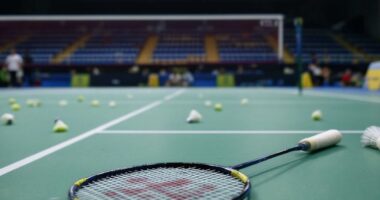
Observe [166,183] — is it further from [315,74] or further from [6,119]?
[315,74]

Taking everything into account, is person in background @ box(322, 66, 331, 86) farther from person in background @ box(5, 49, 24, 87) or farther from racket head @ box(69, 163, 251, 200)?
racket head @ box(69, 163, 251, 200)

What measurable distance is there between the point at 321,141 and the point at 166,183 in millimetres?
1257

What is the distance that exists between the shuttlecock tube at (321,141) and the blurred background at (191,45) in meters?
15.2

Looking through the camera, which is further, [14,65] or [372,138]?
[14,65]

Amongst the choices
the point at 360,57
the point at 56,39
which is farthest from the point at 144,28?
the point at 360,57

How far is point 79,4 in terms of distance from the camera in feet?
101

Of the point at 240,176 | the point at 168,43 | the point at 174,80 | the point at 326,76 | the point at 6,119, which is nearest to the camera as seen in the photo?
the point at 240,176

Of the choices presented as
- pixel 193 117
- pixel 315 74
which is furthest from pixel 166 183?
pixel 315 74

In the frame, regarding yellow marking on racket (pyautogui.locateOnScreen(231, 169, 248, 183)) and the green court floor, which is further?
the green court floor

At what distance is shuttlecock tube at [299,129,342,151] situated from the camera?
7.57 feet

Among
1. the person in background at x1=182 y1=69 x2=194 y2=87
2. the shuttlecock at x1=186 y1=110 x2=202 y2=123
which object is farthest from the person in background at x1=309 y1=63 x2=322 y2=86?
the shuttlecock at x1=186 y1=110 x2=202 y2=123

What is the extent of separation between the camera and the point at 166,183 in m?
1.55

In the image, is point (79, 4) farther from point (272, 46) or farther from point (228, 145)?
point (228, 145)

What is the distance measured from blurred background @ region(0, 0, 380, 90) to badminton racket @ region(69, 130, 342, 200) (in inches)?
632
